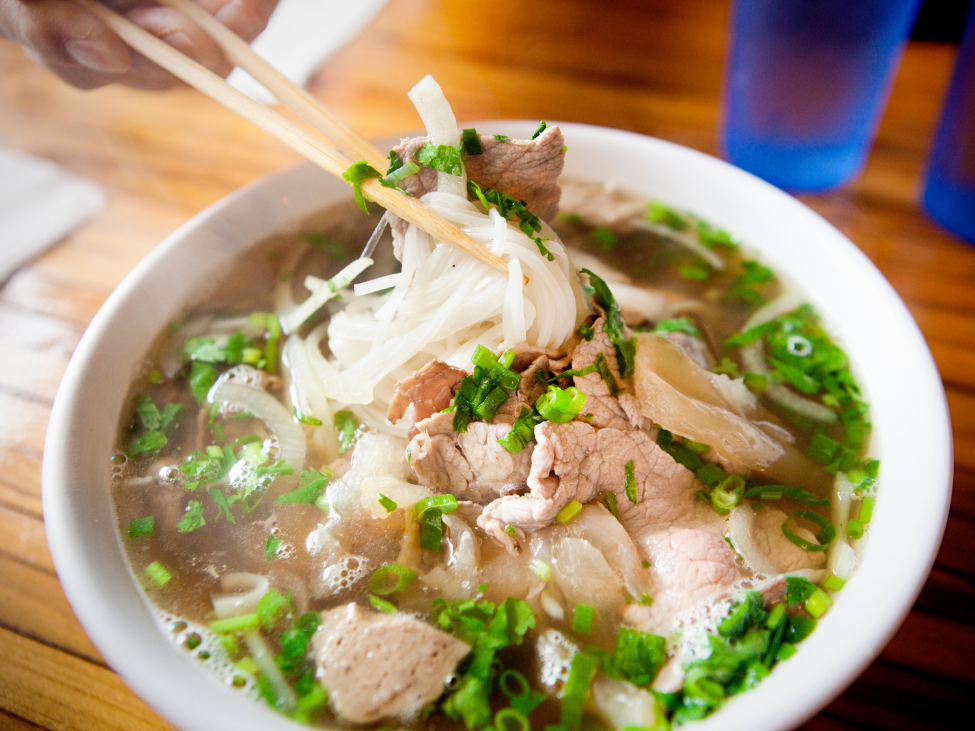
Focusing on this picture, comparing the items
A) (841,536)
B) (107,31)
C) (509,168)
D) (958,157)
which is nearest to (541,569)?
(841,536)

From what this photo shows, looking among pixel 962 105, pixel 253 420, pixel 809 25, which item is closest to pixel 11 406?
pixel 253 420

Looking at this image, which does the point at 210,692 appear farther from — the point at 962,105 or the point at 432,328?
the point at 962,105

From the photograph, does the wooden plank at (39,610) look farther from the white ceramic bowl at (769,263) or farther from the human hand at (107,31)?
the human hand at (107,31)

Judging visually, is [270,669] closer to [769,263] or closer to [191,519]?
[191,519]

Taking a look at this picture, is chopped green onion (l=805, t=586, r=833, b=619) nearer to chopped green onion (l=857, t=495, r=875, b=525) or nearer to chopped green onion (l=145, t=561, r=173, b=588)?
chopped green onion (l=857, t=495, r=875, b=525)

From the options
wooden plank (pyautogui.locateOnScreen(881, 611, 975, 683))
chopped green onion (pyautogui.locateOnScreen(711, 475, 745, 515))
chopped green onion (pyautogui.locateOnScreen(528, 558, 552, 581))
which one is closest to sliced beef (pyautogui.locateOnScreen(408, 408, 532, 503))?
chopped green onion (pyautogui.locateOnScreen(528, 558, 552, 581))

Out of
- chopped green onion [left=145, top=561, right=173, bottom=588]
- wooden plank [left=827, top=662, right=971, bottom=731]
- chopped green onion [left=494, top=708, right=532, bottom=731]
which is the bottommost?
chopped green onion [left=145, top=561, right=173, bottom=588]

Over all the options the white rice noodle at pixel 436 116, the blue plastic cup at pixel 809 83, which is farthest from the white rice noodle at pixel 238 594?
the blue plastic cup at pixel 809 83
